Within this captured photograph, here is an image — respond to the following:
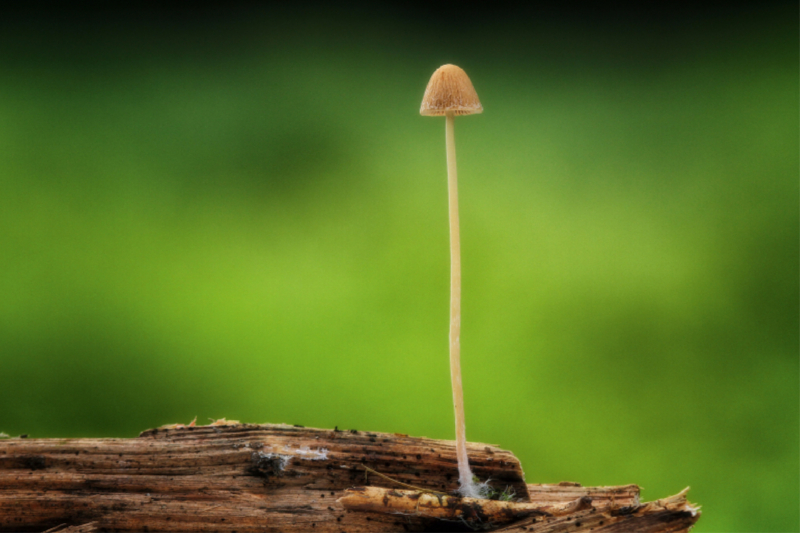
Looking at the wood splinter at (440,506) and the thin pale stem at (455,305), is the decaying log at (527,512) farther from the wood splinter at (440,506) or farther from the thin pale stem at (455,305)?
the thin pale stem at (455,305)

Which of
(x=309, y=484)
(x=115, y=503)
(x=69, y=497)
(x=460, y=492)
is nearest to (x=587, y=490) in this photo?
(x=460, y=492)

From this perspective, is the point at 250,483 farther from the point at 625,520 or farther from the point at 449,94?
the point at 449,94

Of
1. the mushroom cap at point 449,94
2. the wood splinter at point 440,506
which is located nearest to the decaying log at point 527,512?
the wood splinter at point 440,506

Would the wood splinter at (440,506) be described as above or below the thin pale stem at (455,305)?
below

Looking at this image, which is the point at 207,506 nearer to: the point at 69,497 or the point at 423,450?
the point at 69,497

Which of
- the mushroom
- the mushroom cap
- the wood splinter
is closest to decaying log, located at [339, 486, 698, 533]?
the wood splinter

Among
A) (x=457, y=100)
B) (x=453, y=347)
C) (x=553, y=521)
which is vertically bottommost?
(x=553, y=521)

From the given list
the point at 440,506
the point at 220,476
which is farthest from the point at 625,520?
the point at 220,476
